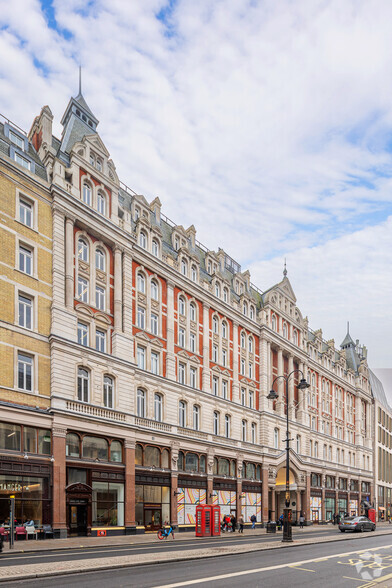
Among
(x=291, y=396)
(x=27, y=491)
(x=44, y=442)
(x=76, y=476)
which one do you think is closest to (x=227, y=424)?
(x=291, y=396)

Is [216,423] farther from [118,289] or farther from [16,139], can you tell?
[16,139]

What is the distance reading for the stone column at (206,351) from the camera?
55.1 m

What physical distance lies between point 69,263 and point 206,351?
1935 cm

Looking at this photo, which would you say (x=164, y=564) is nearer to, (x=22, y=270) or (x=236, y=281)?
(x=22, y=270)

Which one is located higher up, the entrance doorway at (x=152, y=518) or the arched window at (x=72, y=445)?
the arched window at (x=72, y=445)

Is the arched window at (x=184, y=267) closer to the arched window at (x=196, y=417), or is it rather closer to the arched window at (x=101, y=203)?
the arched window at (x=101, y=203)

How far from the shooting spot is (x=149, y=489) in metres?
45.3

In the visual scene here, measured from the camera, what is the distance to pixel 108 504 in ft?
133

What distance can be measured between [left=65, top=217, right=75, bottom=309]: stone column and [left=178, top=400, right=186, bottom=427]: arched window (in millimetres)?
15766

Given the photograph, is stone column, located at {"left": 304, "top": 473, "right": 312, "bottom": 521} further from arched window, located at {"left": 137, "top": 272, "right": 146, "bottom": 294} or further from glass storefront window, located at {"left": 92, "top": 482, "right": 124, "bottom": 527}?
arched window, located at {"left": 137, "top": 272, "right": 146, "bottom": 294}

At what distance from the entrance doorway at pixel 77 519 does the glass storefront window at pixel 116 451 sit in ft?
13.9

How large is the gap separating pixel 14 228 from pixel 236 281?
106 feet

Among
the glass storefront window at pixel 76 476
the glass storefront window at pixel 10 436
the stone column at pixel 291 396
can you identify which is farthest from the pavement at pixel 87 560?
the stone column at pixel 291 396

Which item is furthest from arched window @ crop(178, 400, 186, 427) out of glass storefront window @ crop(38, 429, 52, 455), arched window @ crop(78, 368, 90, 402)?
glass storefront window @ crop(38, 429, 52, 455)
